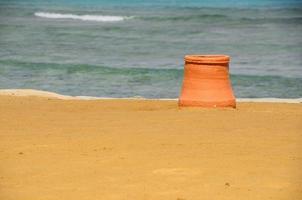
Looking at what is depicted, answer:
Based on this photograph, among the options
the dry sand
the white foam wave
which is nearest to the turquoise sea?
the white foam wave

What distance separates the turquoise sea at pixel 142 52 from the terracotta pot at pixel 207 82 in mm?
5275

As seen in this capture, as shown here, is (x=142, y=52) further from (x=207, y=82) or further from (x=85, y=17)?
(x=85, y=17)

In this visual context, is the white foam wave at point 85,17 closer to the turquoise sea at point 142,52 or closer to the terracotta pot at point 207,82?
the turquoise sea at point 142,52

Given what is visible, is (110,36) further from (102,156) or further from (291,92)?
(102,156)

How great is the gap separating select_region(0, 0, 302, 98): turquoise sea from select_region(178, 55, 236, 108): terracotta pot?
Answer: 5.27 m

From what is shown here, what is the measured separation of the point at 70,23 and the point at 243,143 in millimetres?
39503

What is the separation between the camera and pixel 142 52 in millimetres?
29094

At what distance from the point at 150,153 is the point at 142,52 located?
20773 mm

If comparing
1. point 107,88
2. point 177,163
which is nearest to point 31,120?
point 177,163

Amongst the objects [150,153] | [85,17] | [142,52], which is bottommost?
[85,17]

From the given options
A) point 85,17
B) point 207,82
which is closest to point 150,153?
point 207,82

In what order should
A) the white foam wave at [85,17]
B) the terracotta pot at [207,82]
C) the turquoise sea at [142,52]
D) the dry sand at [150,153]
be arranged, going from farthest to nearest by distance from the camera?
1. the white foam wave at [85,17]
2. the turquoise sea at [142,52]
3. the terracotta pot at [207,82]
4. the dry sand at [150,153]

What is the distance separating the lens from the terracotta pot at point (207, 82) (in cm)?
1168

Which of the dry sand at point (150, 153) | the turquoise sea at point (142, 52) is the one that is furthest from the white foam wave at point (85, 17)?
the dry sand at point (150, 153)
